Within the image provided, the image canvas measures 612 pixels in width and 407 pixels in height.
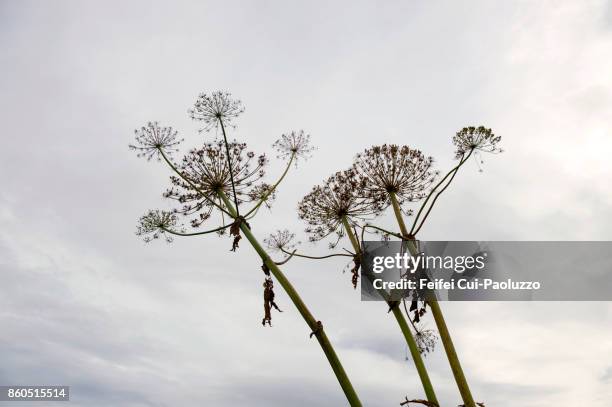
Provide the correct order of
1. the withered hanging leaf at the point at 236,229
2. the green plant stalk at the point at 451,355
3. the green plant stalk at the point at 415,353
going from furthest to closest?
the withered hanging leaf at the point at 236,229 < the green plant stalk at the point at 415,353 < the green plant stalk at the point at 451,355

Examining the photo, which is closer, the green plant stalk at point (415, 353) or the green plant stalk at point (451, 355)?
the green plant stalk at point (451, 355)

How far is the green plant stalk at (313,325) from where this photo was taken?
948 cm

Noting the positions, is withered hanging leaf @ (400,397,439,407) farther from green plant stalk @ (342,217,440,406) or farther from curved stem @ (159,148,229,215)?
curved stem @ (159,148,229,215)

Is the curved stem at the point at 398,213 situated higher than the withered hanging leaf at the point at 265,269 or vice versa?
the curved stem at the point at 398,213

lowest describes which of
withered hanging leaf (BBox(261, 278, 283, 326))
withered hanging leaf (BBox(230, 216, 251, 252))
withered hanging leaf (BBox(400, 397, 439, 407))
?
withered hanging leaf (BBox(400, 397, 439, 407))

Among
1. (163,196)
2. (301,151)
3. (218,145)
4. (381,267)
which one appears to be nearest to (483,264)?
(381,267)

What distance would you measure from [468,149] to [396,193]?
2.17 meters

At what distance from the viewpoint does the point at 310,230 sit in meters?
13.8

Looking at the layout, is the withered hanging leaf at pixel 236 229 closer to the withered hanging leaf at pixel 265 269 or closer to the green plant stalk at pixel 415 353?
the withered hanging leaf at pixel 265 269

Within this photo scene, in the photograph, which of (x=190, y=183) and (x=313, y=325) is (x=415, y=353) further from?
(x=190, y=183)

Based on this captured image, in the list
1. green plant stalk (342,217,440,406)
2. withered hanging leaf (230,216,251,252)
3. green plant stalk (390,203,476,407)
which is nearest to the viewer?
green plant stalk (390,203,476,407)

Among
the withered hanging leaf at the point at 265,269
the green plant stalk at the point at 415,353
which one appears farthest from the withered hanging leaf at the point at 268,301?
the green plant stalk at the point at 415,353

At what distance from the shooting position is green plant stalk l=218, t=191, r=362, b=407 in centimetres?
948

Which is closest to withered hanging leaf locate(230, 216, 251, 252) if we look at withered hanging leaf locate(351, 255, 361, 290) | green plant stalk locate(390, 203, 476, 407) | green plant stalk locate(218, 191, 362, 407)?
green plant stalk locate(218, 191, 362, 407)
